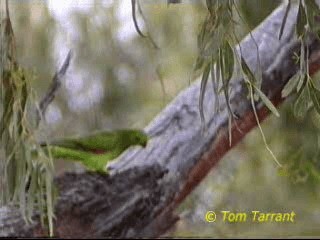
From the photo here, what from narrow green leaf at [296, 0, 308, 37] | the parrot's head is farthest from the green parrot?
narrow green leaf at [296, 0, 308, 37]

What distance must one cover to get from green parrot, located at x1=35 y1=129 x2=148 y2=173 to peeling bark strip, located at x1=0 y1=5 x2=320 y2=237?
0.08 ft

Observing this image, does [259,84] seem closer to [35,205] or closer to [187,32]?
[187,32]

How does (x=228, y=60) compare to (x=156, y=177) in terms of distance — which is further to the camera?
(x=156, y=177)

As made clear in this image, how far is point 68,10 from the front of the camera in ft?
5.24

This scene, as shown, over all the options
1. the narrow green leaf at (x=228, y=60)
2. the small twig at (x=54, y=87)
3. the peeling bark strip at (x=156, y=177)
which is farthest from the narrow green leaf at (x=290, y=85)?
the small twig at (x=54, y=87)

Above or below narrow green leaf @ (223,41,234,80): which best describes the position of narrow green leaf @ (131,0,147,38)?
Answer: above

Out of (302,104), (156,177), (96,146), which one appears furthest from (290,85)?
(96,146)

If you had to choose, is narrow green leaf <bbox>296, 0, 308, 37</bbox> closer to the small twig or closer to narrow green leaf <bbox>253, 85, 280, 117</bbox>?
narrow green leaf <bbox>253, 85, 280, 117</bbox>

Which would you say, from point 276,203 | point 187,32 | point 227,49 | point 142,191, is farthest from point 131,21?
point 276,203

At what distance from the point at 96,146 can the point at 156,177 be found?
181 mm

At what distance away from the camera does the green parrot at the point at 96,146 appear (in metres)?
1.62

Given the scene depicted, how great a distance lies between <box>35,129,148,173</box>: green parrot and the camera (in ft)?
5.32

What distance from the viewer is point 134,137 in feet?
5.34

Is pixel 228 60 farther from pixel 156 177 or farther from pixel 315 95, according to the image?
pixel 156 177
